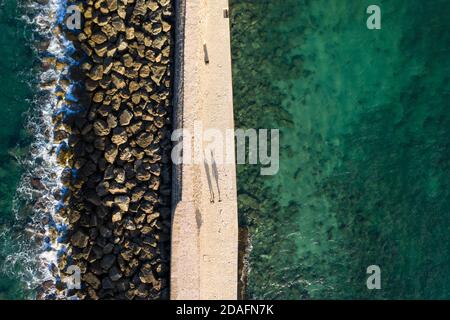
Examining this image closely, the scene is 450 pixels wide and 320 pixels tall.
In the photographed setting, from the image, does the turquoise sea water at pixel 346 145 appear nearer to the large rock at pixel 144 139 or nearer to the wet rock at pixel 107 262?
the large rock at pixel 144 139

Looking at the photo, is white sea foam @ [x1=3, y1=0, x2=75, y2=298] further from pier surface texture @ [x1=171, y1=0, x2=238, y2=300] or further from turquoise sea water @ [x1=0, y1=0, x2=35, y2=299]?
pier surface texture @ [x1=171, y1=0, x2=238, y2=300]

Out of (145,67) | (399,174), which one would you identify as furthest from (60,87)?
(399,174)

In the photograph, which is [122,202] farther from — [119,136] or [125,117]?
[125,117]

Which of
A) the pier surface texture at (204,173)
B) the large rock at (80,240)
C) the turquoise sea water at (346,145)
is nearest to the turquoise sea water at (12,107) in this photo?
the large rock at (80,240)

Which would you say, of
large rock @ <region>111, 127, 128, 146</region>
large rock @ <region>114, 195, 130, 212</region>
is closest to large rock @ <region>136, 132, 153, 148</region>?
large rock @ <region>111, 127, 128, 146</region>

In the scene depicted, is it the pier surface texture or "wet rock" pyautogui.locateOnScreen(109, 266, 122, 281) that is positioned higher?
the pier surface texture

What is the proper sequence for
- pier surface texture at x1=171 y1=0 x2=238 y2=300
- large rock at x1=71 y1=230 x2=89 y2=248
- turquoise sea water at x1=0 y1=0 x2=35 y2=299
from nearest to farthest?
pier surface texture at x1=171 y1=0 x2=238 y2=300
large rock at x1=71 y1=230 x2=89 y2=248
turquoise sea water at x1=0 y1=0 x2=35 y2=299
